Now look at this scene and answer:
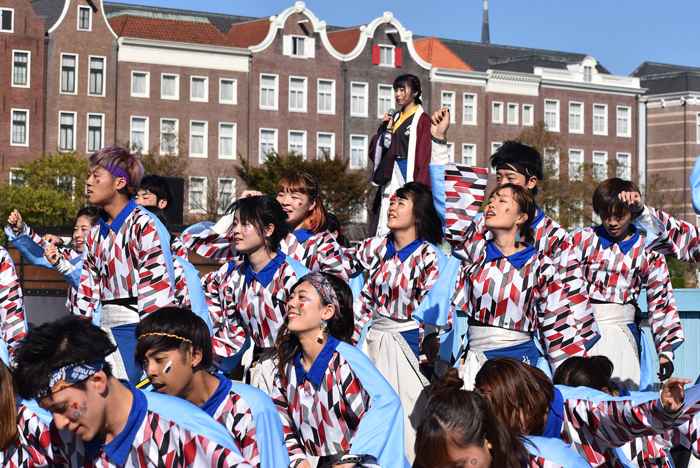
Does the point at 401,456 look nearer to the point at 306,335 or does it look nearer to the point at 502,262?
the point at 306,335

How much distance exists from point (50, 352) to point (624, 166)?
2030 inches

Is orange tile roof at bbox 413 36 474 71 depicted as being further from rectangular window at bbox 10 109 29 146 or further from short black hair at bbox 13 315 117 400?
short black hair at bbox 13 315 117 400

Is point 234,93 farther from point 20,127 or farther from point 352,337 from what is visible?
point 352,337

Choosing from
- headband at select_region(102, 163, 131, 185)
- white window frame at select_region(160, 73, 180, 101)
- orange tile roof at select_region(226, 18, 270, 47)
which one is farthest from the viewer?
orange tile roof at select_region(226, 18, 270, 47)

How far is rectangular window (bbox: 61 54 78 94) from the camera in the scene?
135ft

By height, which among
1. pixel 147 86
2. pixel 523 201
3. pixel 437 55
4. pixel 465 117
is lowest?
pixel 523 201

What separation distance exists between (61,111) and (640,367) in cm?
3860

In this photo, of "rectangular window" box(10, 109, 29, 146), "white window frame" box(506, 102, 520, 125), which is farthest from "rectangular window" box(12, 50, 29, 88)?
"white window frame" box(506, 102, 520, 125)

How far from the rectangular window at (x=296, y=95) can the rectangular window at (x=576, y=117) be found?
17898 mm

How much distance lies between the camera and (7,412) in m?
3.39

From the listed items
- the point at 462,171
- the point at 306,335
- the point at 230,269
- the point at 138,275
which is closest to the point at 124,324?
the point at 138,275

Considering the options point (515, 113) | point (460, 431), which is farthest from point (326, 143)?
point (460, 431)

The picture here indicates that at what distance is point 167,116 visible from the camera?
43531 mm

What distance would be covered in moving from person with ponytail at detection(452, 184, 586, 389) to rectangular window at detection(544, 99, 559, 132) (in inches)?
1983
